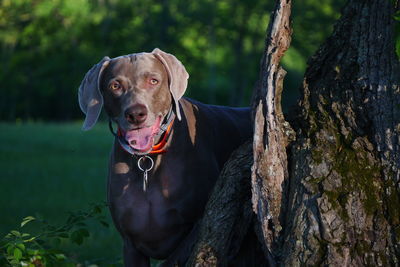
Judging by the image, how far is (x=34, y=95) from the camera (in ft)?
130

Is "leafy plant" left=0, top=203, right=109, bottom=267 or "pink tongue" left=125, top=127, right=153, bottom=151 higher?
"pink tongue" left=125, top=127, right=153, bottom=151

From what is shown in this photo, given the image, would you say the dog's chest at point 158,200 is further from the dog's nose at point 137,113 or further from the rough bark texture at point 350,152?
the rough bark texture at point 350,152

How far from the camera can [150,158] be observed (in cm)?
438

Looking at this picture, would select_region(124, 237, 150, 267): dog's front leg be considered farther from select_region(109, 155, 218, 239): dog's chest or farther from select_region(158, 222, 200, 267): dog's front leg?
select_region(158, 222, 200, 267): dog's front leg

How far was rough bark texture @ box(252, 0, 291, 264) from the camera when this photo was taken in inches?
144

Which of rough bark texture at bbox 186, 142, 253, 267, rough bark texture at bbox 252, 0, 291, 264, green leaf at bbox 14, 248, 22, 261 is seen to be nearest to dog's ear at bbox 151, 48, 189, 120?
rough bark texture at bbox 186, 142, 253, 267

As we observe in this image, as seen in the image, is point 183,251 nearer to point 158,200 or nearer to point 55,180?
point 158,200

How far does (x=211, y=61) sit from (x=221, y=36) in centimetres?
756

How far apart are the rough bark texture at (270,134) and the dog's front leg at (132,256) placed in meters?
1.14

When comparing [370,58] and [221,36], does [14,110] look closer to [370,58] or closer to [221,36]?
[221,36]

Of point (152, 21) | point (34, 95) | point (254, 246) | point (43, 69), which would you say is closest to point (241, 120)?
point (254, 246)

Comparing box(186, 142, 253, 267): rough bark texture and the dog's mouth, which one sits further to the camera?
the dog's mouth

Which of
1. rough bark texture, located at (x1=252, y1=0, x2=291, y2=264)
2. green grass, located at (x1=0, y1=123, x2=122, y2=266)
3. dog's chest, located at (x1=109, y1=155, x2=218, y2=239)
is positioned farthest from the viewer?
green grass, located at (x1=0, y1=123, x2=122, y2=266)

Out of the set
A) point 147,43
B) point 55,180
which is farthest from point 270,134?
point 147,43
